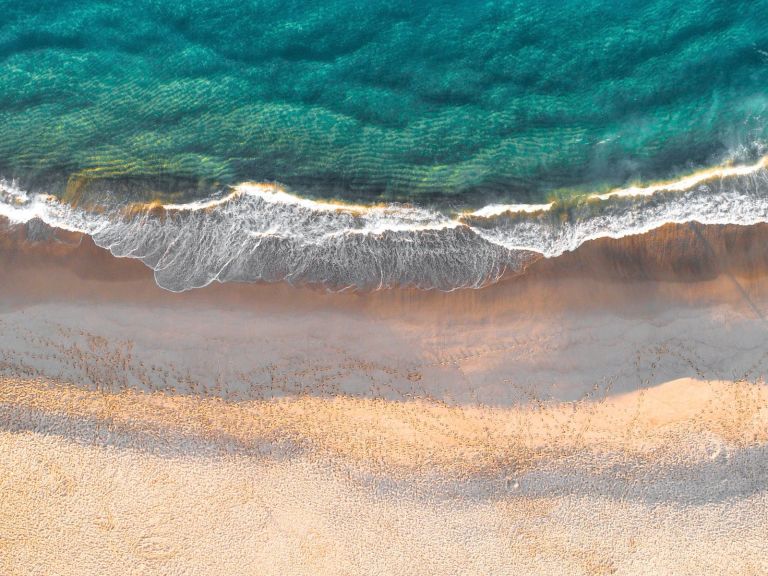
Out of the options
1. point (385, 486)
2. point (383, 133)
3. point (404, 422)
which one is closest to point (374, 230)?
point (383, 133)

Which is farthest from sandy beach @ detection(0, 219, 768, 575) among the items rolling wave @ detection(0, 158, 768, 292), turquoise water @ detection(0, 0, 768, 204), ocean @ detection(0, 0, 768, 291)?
turquoise water @ detection(0, 0, 768, 204)

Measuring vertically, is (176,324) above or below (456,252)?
below

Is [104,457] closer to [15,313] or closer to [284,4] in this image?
[15,313]

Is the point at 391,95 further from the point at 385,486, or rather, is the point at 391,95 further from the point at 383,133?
the point at 385,486

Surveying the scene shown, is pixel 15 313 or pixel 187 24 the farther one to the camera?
pixel 187 24

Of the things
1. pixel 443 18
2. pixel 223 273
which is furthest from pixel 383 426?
pixel 443 18

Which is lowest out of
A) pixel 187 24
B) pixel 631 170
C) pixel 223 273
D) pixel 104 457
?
pixel 104 457
